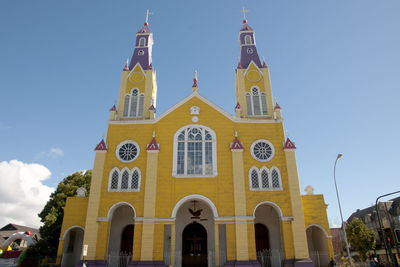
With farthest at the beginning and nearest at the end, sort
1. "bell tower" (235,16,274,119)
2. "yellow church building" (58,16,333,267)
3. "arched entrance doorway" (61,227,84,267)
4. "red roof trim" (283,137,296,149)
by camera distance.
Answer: "bell tower" (235,16,274,119), "red roof trim" (283,137,296,149), "arched entrance doorway" (61,227,84,267), "yellow church building" (58,16,333,267)

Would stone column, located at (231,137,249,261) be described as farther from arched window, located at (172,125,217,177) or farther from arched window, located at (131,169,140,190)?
arched window, located at (131,169,140,190)

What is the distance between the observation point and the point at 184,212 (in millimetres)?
26125

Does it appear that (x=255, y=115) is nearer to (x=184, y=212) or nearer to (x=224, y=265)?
(x=184, y=212)

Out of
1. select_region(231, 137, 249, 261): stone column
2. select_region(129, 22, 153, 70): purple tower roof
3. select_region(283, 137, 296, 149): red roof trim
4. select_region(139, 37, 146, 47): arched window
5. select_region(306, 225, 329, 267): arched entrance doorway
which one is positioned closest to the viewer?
select_region(231, 137, 249, 261): stone column

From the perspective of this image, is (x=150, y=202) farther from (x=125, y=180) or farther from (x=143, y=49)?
(x=143, y=49)

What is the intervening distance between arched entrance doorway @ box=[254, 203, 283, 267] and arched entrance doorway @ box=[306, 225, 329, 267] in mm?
3048

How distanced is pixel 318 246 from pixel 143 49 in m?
27.3

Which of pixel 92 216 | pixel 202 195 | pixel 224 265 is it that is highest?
pixel 202 195

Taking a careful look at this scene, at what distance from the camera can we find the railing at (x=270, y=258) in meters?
23.4

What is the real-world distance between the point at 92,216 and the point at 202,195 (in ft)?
30.4

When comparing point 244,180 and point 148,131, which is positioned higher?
point 148,131

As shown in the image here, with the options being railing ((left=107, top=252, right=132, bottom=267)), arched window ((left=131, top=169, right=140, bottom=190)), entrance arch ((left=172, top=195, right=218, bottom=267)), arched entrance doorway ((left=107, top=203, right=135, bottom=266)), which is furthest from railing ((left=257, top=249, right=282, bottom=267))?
arched window ((left=131, top=169, right=140, bottom=190))

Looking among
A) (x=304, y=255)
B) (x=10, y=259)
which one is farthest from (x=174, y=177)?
(x=10, y=259)

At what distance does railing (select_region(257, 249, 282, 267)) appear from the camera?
2339cm
